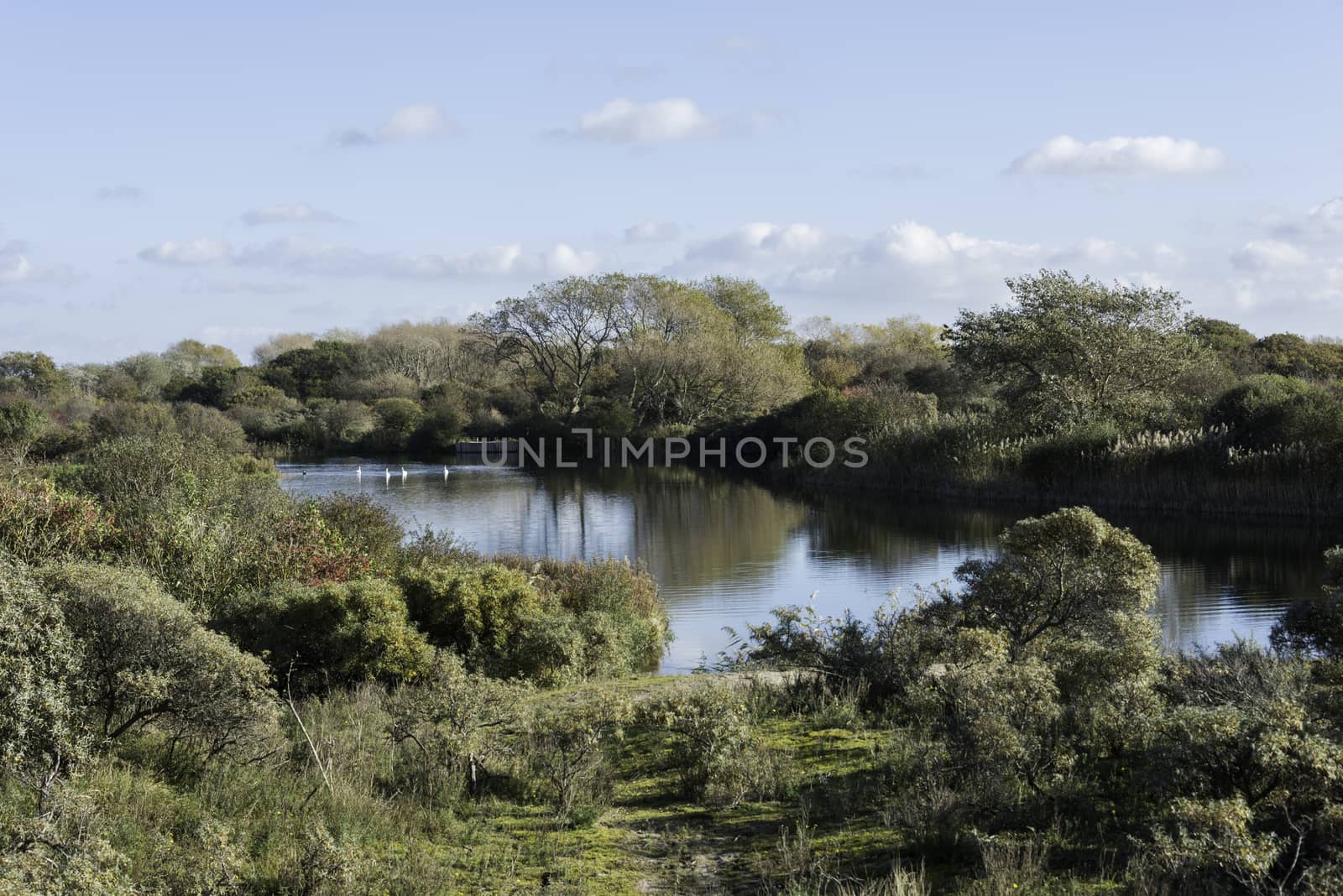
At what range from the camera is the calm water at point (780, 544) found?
639 inches

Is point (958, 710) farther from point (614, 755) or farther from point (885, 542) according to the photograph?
point (885, 542)

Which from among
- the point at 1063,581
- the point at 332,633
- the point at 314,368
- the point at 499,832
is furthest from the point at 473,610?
the point at 314,368

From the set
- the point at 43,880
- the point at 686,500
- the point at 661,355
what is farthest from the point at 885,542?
the point at 661,355

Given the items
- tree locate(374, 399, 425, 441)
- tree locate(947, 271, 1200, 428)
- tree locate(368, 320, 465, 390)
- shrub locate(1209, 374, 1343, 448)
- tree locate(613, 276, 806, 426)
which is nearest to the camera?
shrub locate(1209, 374, 1343, 448)

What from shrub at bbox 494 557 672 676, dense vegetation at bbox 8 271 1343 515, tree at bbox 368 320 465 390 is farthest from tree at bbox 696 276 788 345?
shrub at bbox 494 557 672 676

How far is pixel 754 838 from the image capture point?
574 centimetres

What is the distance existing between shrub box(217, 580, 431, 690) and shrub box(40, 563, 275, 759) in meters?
2.64

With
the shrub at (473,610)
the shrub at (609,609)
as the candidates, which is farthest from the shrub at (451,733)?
the shrub at (609,609)

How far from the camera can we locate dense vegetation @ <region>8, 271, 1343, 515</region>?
27.9 m

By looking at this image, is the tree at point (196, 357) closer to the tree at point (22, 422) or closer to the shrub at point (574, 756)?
the tree at point (22, 422)

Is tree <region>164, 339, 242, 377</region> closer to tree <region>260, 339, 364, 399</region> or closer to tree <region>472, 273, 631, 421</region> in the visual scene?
tree <region>260, 339, 364, 399</region>

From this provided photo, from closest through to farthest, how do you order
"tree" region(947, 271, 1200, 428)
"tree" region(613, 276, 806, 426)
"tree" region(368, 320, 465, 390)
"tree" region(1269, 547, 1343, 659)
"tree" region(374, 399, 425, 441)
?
1. "tree" region(1269, 547, 1343, 659)
2. "tree" region(947, 271, 1200, 428)
3. "tree" region(613, 276, 806, 426)
4. "tree" region(374, 399, 425, 441)
5. "tree" region(368, 320, 465, 390)

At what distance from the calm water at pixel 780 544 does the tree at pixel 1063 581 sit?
79.7 inches

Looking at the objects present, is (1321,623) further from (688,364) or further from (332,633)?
(688,364)
